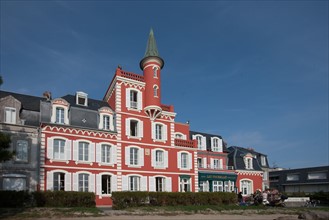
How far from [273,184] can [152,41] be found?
134 feet

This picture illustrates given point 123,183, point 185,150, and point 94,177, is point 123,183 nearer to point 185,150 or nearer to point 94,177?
point 94,177

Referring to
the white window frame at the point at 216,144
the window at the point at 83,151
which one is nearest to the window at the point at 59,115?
the window at the point at 83,151

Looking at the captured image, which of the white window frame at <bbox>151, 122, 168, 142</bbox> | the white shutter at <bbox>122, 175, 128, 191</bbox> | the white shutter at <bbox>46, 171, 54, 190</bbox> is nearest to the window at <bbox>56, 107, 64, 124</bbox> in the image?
the white shutter at <bbox>46, 171, 54, 190</bbox>

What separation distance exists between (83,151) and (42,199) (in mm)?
6998

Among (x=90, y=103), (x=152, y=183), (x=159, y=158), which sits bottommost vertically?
(x=152, y=183)

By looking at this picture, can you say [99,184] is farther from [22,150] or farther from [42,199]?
[42,199]

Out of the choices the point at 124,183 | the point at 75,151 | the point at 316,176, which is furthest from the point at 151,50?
the point at 316,176

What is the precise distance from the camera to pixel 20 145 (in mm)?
23734

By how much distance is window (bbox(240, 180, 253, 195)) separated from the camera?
39500 millimetres

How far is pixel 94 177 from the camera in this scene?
26.8 m

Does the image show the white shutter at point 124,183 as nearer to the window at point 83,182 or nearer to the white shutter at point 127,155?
the white shutter at point 127,155

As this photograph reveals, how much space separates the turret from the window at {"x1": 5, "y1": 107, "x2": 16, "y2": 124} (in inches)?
443

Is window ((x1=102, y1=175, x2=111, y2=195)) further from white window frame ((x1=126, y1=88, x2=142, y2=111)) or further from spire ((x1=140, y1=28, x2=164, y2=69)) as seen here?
spire ((x1=140, y1=28, x2=164, y2=69))

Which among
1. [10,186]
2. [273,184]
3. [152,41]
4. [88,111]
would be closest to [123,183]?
[88,111]
